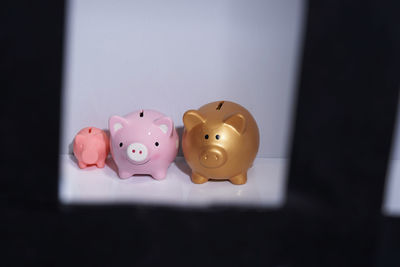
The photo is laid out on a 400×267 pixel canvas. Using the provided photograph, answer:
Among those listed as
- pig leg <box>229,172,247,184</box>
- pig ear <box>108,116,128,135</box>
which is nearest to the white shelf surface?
pig leg <box>229,172,247,184</box>

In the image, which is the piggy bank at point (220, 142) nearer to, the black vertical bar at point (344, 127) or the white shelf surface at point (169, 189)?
the white shelf surface at point (169, 189)

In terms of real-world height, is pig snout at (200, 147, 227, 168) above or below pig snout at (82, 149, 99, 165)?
above

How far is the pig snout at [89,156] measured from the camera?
1683 mm

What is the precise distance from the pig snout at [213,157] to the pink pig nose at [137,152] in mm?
184

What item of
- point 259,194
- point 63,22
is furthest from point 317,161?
point 63,22

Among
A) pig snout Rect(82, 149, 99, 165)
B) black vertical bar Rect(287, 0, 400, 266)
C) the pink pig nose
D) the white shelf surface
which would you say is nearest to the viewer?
black vertical bar Rect(287, 0, 400, 266)

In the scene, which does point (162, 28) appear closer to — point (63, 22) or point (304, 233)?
point (63, 22)

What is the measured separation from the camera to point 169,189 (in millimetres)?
1577

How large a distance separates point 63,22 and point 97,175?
0.71 meters

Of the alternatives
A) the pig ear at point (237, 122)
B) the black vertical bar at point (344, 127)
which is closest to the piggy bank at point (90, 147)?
the pig ear at point (237, 122)

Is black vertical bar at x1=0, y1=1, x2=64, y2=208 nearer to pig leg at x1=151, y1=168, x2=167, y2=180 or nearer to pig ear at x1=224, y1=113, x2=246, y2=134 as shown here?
pig leg at x1=151, y1=168, x2=167, y2=180

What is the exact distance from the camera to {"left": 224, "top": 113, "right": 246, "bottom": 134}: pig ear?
1.55 metres

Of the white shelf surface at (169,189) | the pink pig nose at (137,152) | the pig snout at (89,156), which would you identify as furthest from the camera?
the pig snout at (89,156)

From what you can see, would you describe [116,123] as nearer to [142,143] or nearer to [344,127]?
[142,143]
